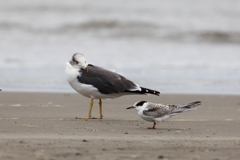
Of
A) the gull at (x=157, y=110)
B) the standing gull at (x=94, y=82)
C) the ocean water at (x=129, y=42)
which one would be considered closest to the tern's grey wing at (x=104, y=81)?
the standing gull at (x=94, y=82)

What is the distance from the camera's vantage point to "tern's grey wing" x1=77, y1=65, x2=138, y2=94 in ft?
25.5

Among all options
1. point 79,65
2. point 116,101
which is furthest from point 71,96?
point 79,65

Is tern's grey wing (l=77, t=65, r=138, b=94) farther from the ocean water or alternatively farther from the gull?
the ocean water

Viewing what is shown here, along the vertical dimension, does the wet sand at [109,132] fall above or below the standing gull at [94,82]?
below

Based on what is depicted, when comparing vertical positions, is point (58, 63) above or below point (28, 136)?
above

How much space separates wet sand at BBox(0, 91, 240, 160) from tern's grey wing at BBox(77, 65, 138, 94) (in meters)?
0.47

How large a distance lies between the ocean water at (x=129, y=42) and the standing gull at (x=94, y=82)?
356 centimetres

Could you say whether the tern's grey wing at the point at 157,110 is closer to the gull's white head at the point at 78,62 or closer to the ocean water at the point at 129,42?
the gull's white head at the point at 78,62

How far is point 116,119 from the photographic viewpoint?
754 centimetres

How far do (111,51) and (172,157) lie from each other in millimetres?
15872

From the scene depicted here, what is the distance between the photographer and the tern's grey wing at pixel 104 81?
25.5 feet

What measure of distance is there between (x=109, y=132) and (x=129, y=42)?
1727 centimetres

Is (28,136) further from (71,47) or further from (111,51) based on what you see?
(71,47)

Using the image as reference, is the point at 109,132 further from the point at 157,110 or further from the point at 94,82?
the point at 94,82
